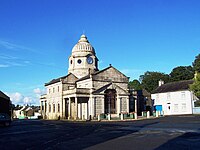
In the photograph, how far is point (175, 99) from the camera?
60.1m

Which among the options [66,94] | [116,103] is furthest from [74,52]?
[116,103]

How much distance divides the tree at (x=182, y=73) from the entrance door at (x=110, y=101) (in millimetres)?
39886

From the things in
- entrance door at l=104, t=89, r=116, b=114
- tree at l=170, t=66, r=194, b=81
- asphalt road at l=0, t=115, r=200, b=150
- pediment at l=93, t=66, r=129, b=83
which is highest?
tree at l=170, t=66, r=194, b=81

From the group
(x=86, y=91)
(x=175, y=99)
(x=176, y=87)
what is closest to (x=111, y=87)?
(x=86, y=91)

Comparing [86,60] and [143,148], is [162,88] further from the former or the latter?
[143,148]

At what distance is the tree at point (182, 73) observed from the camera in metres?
83.1

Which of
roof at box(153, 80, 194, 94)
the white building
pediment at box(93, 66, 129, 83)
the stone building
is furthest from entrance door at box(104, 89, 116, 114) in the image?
roof at box(153, 80, 194, 94)

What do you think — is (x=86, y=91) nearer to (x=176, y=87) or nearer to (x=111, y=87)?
(x=111, y=87)

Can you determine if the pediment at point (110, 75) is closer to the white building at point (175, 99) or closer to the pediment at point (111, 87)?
the pediment at point (111, 87)

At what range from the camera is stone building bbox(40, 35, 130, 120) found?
48531 millimetres

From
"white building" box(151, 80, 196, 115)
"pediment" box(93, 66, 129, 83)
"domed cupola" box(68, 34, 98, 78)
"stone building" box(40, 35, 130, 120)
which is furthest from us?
"domed cupola" box(68, 34, 98, 78)

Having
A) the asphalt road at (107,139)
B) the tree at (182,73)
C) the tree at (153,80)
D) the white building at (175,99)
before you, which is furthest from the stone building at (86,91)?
the tree at (182,73)

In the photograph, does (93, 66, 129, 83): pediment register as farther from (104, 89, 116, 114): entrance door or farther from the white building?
the white building

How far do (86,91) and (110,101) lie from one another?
545 cm
